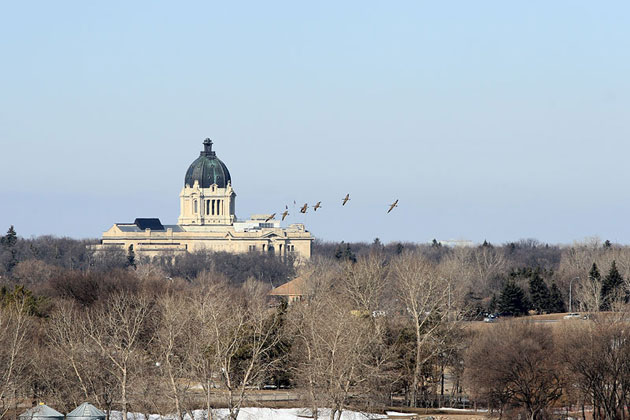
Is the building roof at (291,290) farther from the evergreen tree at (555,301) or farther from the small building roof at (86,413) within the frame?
the small building roof at (86,413)

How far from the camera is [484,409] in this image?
69.1m

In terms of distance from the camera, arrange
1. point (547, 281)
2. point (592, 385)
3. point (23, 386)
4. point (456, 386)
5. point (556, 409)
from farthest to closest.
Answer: point (547, 281) → point (456, 386) → point (556, 409) → point (592, 385) → point (23, 386)

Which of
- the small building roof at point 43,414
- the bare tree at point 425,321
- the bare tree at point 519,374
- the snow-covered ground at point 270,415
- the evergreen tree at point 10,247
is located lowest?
the snow-covered ground at point 270,415

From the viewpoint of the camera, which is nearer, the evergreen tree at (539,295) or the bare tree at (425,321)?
the bare tree at (425,321)

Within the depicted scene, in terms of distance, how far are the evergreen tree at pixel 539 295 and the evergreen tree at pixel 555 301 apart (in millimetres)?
292

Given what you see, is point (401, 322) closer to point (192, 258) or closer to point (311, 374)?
point (311, 374)

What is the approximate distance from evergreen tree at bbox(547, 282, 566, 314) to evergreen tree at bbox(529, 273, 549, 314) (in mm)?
292

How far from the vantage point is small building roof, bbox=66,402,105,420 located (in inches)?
2087

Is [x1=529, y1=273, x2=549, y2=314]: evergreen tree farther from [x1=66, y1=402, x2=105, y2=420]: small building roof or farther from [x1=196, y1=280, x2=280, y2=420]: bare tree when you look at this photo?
[x1=66, y1=402, x2=105, y2=420]: small building roof

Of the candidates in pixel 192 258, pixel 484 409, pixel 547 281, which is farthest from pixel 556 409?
pixel 192 258

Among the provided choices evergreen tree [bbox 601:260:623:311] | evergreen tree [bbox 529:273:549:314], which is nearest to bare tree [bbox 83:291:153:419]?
evergreen tree [bbox 601:260:623:311]

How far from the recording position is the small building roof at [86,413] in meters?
53.0

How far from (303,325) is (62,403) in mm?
14379

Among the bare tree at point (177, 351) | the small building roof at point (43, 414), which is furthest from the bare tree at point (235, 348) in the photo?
the small building roof at point (43, 414)
